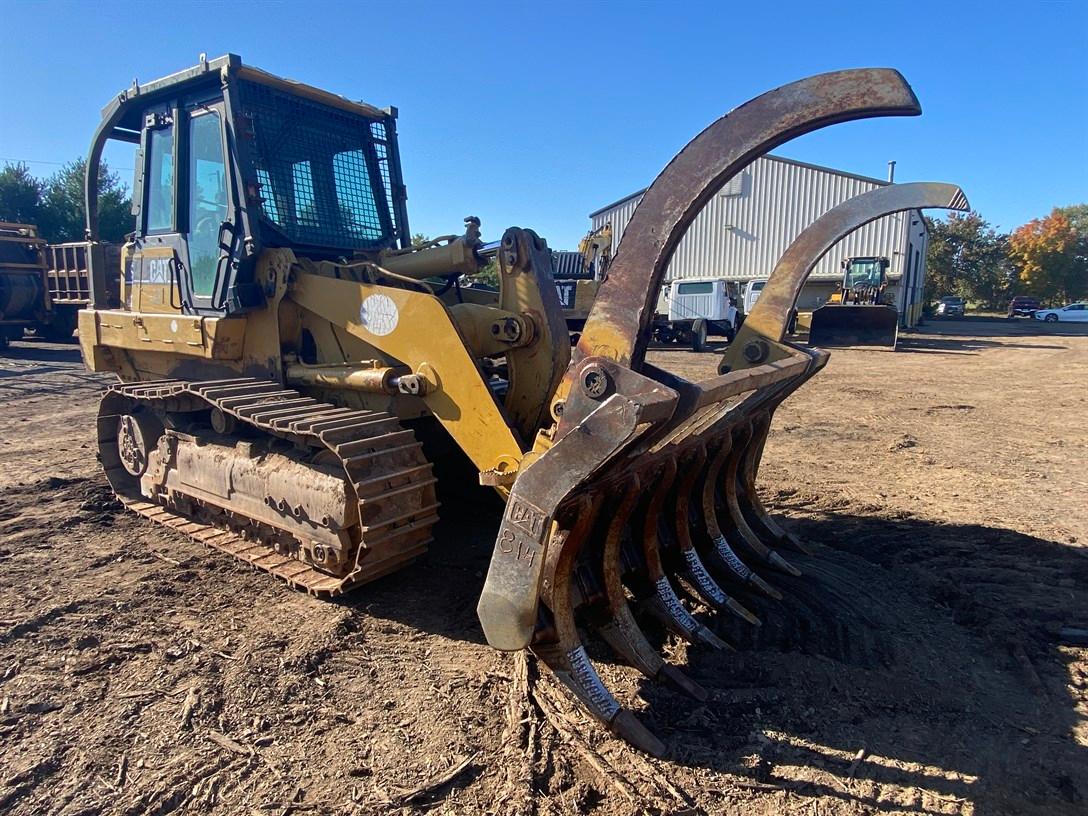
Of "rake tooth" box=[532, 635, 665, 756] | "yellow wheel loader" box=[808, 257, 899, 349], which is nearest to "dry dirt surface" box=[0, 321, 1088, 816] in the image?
"rake tooth" box=[532, 635, 665, 756]

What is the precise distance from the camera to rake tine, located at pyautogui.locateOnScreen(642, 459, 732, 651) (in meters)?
3.58

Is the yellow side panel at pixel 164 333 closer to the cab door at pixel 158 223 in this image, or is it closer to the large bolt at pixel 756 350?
the cab door at pixel 158 223

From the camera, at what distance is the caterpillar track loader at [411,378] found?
8.89 feet

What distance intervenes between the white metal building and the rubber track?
26.1 metres

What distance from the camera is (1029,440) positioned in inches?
331

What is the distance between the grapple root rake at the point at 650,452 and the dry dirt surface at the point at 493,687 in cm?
21


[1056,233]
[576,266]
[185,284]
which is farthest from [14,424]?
[1056,233]

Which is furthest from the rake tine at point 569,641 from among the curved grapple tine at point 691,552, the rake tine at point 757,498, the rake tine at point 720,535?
the rake tine at point 757,498

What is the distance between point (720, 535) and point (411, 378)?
2054 mm

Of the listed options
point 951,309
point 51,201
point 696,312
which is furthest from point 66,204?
point 951,309

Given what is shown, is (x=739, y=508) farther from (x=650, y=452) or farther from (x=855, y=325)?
(x=855, y=325)

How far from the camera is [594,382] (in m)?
2.68

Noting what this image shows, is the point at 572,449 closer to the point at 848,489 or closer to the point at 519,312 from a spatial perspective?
the point at 519,312

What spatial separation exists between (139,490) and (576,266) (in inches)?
662
